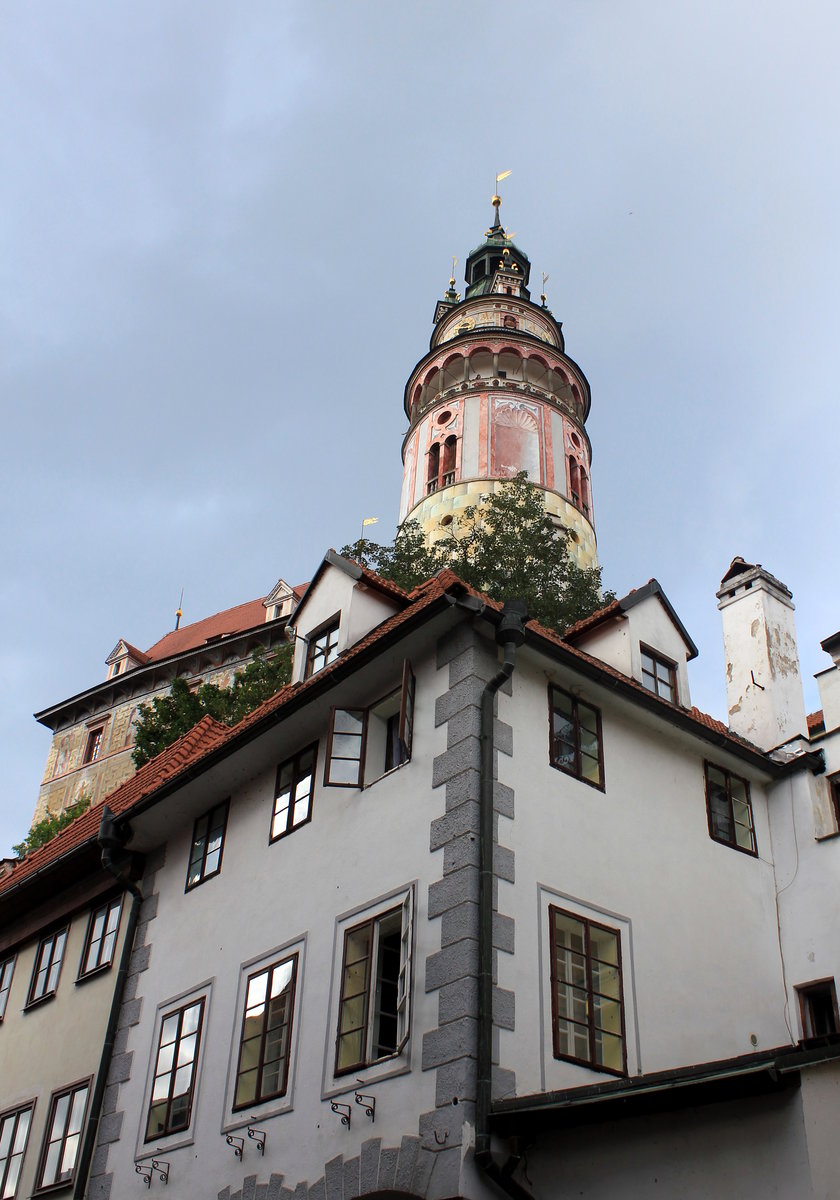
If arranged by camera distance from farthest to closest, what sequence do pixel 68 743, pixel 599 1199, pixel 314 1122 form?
pixel 68 743, pixel 314 1122, pixel 599 1199

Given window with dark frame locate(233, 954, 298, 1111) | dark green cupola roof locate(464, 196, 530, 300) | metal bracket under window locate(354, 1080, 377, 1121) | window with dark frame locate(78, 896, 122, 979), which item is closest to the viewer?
metal bracket under window locate(354, 1080, 377, 1121)

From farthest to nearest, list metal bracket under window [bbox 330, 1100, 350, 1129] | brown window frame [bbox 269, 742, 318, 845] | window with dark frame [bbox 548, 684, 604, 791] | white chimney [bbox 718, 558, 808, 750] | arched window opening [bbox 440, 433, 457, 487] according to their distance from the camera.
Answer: arched window opening [bbox 440, 433, 457, 487]
white chimney [bbox 718, 558, 808, 750]
brown window frame [bbox 269, 742, 318, 845]
window with dark frame [bbox 548, 684, 604, 791]
metal bracket under window [bbox 330, 1100, 350, 1129]

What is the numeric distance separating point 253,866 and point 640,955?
4610mm

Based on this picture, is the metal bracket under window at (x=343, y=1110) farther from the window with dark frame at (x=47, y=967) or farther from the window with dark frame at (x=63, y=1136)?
the window with dark frame at (x=47, y=967)

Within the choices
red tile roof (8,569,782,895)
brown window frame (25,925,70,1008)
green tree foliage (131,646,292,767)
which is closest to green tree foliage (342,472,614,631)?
green tree foliage (131,646,292,767)

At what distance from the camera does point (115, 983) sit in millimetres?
15828

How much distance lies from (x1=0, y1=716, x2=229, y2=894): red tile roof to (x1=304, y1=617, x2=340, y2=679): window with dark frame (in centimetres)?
218

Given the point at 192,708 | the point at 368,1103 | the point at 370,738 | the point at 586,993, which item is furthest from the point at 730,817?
the point at 192,708

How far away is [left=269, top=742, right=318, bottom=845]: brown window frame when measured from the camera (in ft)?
46.2

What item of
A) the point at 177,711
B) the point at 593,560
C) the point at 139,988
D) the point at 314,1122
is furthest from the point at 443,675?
the point at 593,560

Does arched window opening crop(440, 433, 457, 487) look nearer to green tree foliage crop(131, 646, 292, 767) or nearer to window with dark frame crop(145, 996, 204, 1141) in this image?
green tree foliage crop(131, 646, 292, 767)

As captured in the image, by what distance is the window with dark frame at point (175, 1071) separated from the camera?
1373 cm

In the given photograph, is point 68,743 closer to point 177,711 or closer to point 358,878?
point 177,711

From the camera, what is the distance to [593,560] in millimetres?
44062
